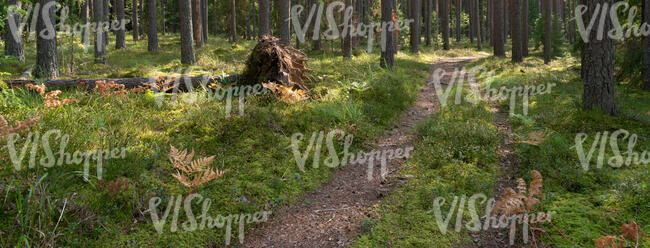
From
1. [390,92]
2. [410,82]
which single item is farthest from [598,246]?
[410,82]

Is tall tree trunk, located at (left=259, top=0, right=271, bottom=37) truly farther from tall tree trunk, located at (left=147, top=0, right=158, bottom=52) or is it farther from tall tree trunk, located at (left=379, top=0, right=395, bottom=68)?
tall tree trunk, located at (left=147, top=0, right=158, bottom=52)

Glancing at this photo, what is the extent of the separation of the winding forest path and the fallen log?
4823mm

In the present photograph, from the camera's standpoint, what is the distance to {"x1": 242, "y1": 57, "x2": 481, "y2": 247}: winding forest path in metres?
4.36

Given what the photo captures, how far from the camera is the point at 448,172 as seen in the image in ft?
18.7

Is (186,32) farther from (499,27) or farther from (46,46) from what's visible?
(499,27)

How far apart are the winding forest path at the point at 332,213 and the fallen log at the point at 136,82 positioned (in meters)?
4.82

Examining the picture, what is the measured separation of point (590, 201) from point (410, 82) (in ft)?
26.9

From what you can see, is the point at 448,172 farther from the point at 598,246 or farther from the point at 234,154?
the point at 234,154

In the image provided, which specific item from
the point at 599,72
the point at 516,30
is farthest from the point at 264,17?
the point at 516,30

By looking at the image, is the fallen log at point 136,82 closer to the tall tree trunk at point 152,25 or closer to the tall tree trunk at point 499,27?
the tall tree trunk at point 152,25

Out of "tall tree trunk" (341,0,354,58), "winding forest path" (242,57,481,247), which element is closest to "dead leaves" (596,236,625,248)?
"winding forest path" (242,57,481,247)

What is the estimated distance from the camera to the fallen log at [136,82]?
7977 millimetres

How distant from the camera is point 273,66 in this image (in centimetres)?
927

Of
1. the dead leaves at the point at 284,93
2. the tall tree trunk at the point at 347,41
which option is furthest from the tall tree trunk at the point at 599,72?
the tall tree trunk at the point at 347,41
